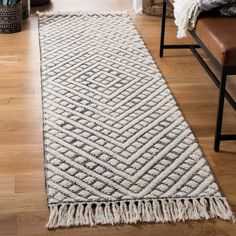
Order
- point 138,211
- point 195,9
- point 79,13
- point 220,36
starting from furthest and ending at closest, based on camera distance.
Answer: point 79,13
point 195,9
point 220,36
point 138,211

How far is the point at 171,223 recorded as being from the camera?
6.30ft

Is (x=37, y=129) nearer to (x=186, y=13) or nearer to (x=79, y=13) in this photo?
(x=186, y=13)

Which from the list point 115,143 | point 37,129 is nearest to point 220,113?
point 115,143

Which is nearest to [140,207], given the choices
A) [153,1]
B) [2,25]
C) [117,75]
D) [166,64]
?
[117,75]

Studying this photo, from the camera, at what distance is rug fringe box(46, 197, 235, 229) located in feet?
6.30

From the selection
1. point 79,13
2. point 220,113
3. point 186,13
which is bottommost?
point 79,13

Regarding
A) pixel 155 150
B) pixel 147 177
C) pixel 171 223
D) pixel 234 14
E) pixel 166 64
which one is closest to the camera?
pixel 171 223

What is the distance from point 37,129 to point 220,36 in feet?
2.95

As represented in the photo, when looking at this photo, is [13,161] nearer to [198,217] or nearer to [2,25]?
[198,217]

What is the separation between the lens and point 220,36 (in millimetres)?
2266

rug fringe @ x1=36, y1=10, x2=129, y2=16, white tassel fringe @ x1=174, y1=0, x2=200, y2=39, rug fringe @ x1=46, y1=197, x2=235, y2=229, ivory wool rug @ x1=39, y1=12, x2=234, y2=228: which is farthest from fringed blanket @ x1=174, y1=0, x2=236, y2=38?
rug fringe @ x1=36, y1=10, x2=129, y2=16

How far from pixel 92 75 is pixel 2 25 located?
88 centimetres

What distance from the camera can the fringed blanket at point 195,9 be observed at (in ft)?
8.09

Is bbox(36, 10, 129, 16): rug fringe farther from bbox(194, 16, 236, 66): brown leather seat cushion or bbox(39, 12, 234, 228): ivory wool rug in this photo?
bbox(194, 16, 236, 66): brown leather seat cushion
